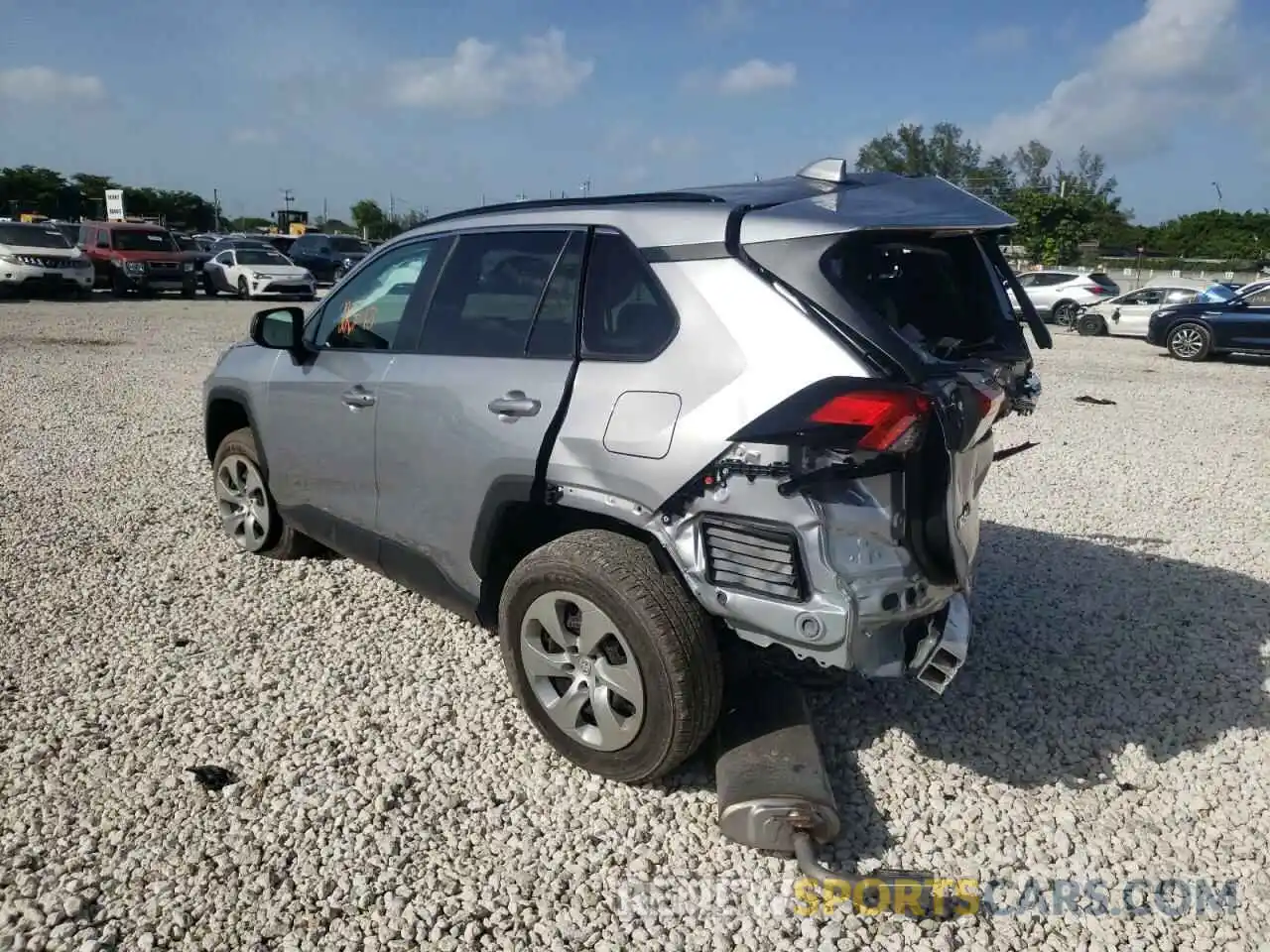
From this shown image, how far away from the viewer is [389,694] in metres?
3.71

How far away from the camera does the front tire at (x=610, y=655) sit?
2.87m

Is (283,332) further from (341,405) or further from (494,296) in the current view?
(494,296)

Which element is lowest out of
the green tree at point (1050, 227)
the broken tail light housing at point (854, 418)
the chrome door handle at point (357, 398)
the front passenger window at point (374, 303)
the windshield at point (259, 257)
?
the chrome door handle at point (357, 398)

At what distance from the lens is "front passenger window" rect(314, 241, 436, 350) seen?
13.0 feet

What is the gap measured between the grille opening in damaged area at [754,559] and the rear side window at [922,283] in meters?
0.73

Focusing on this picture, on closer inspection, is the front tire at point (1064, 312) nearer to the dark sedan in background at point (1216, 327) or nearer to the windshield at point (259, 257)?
the dark sedan in background at point (1216, 327)

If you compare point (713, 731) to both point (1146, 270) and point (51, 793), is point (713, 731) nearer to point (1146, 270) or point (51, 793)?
point (51, 793)

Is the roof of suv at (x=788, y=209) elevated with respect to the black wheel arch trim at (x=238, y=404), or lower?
elevated

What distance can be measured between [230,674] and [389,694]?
26.7 inches

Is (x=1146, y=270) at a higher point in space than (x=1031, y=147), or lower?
lower

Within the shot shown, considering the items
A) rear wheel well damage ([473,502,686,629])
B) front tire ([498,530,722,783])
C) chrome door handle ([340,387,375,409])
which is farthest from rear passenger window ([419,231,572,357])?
front tire ([498,530,722,783])

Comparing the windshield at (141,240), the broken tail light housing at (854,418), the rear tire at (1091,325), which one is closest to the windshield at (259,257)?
the windshield at (141,240)

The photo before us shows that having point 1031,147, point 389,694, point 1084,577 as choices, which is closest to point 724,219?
point 389,694

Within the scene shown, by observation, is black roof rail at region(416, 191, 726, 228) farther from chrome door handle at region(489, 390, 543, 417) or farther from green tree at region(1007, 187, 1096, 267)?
green tree at region(1007, 187, 1096, 267)
